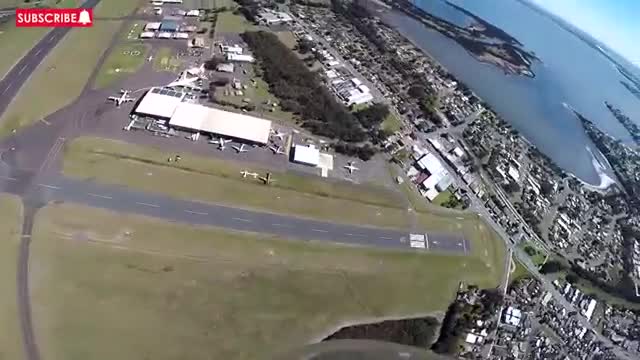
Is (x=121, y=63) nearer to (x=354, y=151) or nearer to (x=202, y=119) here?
(x=202, y=119)

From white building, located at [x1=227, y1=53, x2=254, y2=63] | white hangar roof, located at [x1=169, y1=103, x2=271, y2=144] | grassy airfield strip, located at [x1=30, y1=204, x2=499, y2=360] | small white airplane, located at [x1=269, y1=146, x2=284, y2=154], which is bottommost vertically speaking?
grassy airfield strip, located at [x1=30, y1=204, x2=499, y2=360]

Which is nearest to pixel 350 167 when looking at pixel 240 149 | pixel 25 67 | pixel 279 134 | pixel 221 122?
pixel 279 134

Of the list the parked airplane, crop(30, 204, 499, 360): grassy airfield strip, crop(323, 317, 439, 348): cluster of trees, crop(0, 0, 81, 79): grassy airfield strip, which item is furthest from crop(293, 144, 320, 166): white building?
crop(0, 0, 81, 79): grassy airfield strip

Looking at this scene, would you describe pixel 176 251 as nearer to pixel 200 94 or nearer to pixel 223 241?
pixel 223 241

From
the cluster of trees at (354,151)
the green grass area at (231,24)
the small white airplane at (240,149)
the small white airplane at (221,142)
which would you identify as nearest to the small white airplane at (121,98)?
the small white airplane at (221,142)

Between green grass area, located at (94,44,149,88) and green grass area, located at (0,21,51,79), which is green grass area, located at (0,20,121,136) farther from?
green grass area, located at (0,21,51,79)

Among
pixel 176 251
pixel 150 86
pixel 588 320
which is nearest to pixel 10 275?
pixel 176 251

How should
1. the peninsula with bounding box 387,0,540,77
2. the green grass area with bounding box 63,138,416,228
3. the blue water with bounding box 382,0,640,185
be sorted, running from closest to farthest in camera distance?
the green grass area with bounding box 63,138,416,228
the blue water with bounding box 382,0,640,185
the peninsula with bounding box 387,0,540,77
